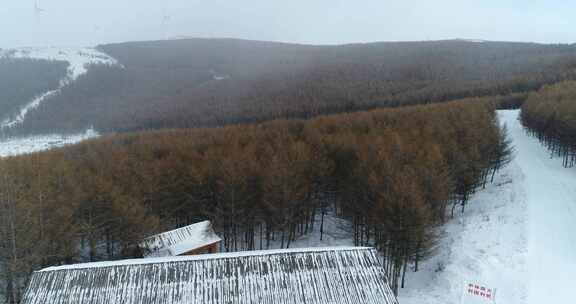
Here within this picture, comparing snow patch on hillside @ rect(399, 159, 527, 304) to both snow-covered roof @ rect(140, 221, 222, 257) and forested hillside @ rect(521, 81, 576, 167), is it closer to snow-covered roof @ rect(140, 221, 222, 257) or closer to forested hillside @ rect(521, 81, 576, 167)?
snow-covered roof @ rect(140, 221, 222, 257)

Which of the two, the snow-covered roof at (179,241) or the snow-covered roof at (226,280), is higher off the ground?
the snow-covered roof at (226,280)

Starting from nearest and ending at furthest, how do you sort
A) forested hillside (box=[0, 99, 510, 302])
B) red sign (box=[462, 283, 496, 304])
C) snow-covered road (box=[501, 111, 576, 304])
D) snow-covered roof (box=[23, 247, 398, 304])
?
snow-covered roof (box=[23, 247, 398, 304])
red sign (box=[462, 283, 496, 304])
snow-covered road (box=[501, 111, 576, 304])
forested hillside (box=[0, 99, 510, 302])

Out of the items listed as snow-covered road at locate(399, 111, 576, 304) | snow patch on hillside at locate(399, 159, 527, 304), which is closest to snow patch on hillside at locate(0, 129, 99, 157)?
snow patch on hillside at locate(399, 159, 527, 304)

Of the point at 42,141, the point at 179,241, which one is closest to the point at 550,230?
the point at 179,241

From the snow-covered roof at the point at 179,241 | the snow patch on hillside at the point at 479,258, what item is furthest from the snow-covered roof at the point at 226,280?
the snow-covered roof at the point at 179,241

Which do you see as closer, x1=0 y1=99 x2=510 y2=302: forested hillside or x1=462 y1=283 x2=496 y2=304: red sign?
x1=462 y1=283 x2=496 y2=304: red sign

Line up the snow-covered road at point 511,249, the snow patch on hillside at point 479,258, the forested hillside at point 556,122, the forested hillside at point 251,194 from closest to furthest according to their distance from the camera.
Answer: the snow-covered road at point 511,249, the snow patch on hillside at point 479,258, the forested hillside at point 251,194, the forested hillside at point 556,122

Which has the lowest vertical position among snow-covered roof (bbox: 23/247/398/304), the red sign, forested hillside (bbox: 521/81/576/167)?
the red sign

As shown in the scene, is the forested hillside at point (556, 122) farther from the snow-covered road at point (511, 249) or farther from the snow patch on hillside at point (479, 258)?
the snow patch on hillside at point (479, 258)
